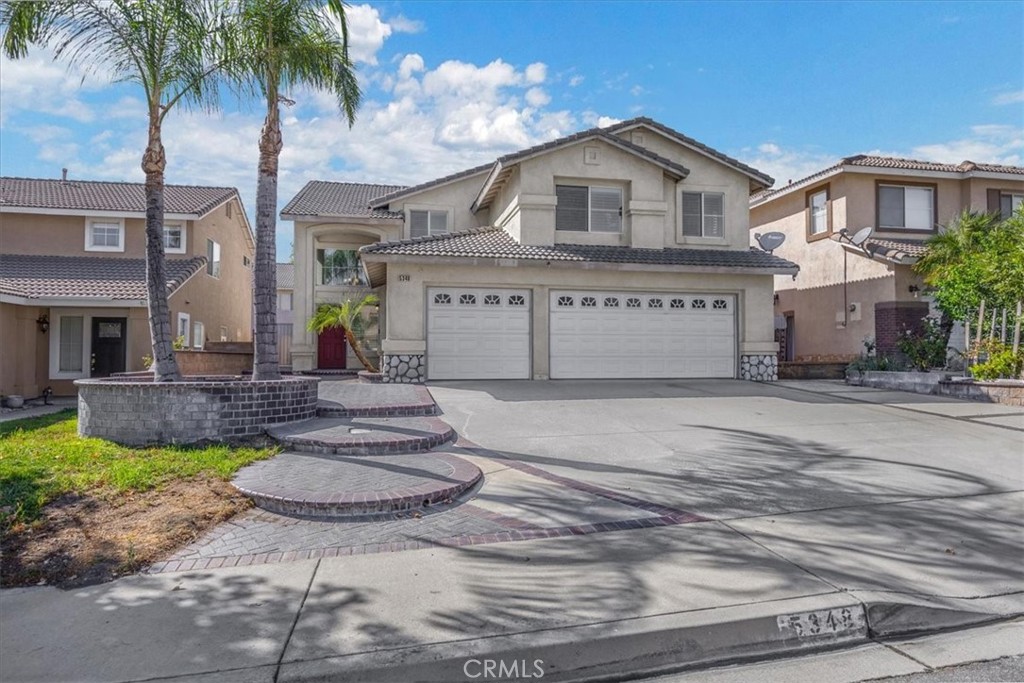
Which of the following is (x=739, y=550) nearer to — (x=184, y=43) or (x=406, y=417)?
(x=406, y=417)

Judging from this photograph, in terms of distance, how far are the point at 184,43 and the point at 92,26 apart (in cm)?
120

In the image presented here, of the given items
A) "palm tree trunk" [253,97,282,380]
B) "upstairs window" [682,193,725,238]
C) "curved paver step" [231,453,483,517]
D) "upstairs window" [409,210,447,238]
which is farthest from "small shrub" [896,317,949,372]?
"palm tree trunk" [253,97,282,380]

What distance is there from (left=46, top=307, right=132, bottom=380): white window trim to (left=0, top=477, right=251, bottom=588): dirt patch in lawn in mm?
13843

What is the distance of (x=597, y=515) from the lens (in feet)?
18.1

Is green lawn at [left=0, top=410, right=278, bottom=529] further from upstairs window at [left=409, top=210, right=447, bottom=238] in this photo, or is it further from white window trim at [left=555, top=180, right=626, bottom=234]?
upstairs window at [left=409, top=210, right=447, bottom=238]

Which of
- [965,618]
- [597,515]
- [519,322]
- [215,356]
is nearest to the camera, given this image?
[965,618]

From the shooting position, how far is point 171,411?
26.6 feet

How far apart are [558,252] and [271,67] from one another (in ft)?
25.7

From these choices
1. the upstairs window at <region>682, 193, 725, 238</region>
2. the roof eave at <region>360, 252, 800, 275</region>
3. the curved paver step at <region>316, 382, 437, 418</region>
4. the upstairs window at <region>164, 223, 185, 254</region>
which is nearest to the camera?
the curved paver step at <region>316, 382, 437, 418</region>

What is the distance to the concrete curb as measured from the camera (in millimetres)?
3246

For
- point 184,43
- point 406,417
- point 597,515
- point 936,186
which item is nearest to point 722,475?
point 597,515

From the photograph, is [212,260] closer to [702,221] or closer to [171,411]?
[171,411]

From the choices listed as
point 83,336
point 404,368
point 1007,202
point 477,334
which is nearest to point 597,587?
point 404,368

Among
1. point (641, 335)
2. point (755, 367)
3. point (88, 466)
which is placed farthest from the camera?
point (755, 367)
